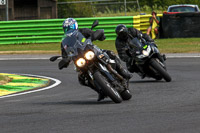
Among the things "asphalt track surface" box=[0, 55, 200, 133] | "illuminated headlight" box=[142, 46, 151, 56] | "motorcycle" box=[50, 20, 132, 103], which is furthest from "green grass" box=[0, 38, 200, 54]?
"motorcycle" box=[50, 20, 132, 103]

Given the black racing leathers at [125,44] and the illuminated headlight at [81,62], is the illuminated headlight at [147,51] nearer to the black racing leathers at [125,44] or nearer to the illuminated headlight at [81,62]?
the black racing leathers at [125,44]

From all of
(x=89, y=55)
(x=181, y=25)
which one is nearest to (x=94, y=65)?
(x=89, y=55)

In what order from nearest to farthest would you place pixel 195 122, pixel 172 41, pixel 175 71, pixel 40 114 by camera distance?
pixel 195 122, pixel 40 114, pixel 175 71, pixel 172 41

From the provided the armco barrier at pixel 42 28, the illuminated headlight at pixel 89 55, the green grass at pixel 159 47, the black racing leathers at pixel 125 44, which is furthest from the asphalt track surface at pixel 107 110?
the armco barrier at pixel 42 28

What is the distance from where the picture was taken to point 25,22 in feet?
88.0

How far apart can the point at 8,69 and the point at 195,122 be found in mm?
11525

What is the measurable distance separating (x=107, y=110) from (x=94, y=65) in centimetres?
102

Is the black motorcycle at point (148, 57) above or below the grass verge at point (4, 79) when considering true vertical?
above

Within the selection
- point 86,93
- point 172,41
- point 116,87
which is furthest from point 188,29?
point 116,87

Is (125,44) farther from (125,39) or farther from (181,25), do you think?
(181,25)

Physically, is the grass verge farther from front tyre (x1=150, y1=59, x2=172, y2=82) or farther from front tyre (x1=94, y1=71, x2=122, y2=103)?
front tyre (x1=94, y1=71, x2=122, y2=103)

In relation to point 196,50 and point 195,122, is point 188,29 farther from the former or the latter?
point 195,122

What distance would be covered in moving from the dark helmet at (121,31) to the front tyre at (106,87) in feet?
9.31

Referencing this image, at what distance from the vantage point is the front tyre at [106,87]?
8.96 meters
